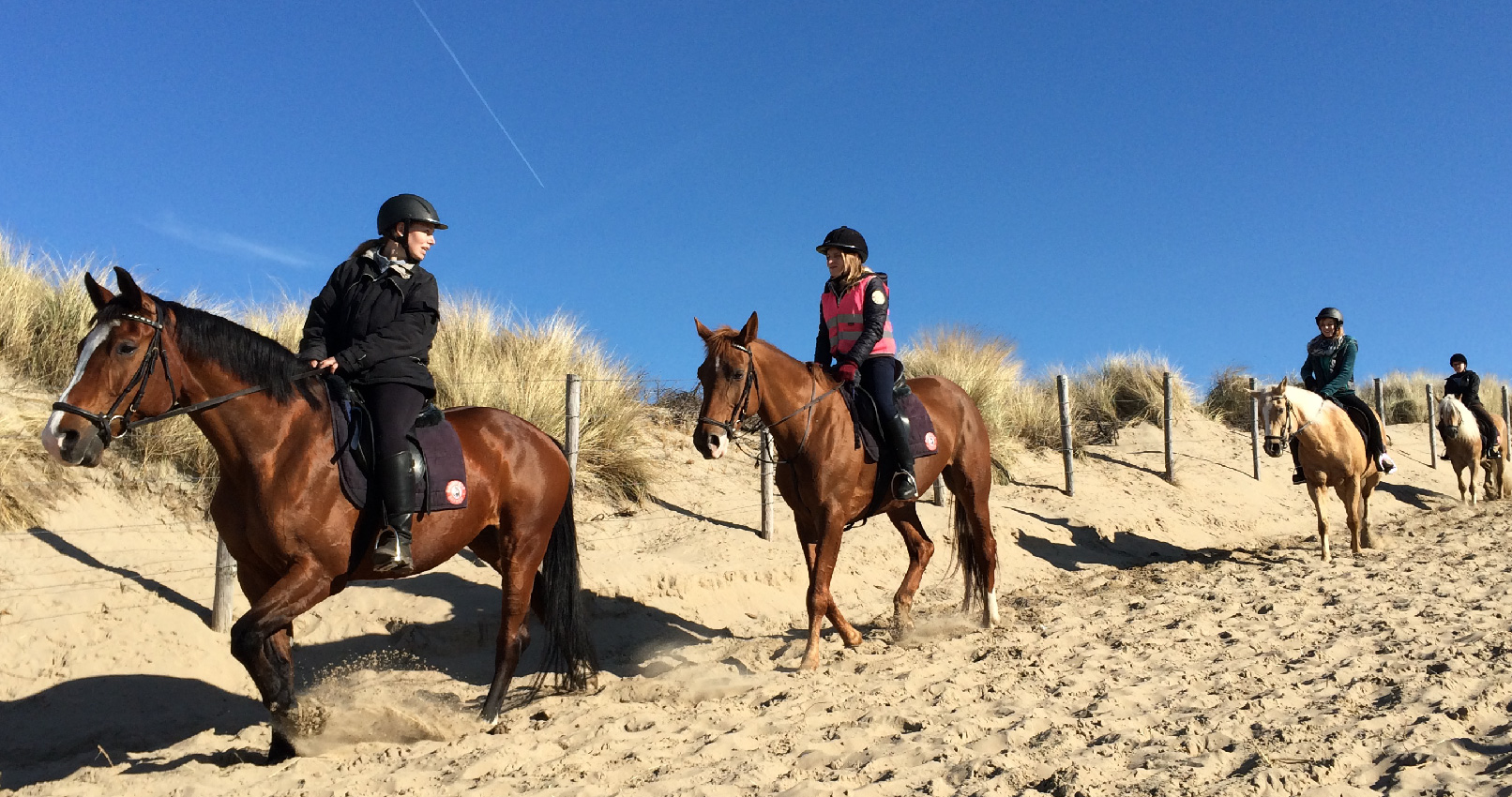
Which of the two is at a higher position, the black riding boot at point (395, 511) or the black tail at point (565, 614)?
the black riding boot at point (395, 511)

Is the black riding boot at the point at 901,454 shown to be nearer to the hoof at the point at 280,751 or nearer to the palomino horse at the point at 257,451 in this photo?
the palomino horse at the point at 257,451

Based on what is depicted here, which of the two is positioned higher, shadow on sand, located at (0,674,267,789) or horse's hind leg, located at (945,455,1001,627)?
horse's hind leg, located at (945,455,1001,627)

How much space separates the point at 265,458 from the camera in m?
4.30

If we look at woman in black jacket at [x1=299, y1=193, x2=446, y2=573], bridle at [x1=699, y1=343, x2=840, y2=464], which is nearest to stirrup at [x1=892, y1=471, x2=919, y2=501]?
bridle at [x1=699, y1=343, x2=840, y2=464]

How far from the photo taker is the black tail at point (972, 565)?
24.3ft

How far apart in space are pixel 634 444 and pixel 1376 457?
340 inches

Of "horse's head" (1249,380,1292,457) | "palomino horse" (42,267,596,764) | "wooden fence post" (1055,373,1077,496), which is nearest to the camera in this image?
"palomino horse" (42,267,596,764)

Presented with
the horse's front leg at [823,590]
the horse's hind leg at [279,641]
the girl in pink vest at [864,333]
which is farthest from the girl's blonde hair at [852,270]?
the horse's hind leg at [279,641]

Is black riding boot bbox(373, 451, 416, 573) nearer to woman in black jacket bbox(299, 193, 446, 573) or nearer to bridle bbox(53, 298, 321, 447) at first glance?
woman in black jacket bbox(299, 193, 446, 573)

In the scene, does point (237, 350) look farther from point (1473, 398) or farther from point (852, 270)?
point (1473, 398)

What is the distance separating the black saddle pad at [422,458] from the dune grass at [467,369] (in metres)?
3.57

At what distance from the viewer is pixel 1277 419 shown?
386 inches

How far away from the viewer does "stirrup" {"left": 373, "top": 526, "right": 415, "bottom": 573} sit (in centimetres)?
452

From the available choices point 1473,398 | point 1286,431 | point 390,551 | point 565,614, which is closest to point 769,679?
point 565,614
